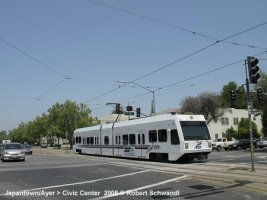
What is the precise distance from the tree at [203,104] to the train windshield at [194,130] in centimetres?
4737

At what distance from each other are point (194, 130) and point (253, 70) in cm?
911

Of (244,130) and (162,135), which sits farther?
(244,130)

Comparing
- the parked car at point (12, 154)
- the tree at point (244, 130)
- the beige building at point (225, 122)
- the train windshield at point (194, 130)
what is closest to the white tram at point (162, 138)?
the train windshield at point (194, 130)

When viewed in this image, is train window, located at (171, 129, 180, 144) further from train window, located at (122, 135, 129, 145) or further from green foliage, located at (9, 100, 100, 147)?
green foliage, located at (9, 100, 100, 147)

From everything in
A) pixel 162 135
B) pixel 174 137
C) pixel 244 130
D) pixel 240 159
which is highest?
pixel 244 130

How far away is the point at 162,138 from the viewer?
29766mm

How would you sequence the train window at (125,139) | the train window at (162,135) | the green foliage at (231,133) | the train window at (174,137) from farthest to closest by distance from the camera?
the green foliage at (231,133) < the train window at (125,139) < the train window at (162,135) < the train window at (174,137)

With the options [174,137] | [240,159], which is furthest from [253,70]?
[240,159]

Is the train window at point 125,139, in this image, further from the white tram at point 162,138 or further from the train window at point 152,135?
the train window at point 152,135

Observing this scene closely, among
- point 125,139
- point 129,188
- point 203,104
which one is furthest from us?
point 203,104

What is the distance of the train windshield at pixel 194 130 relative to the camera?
92.5 feet

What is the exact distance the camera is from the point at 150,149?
3145cm

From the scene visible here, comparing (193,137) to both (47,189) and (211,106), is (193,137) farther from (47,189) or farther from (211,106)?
(211,106)

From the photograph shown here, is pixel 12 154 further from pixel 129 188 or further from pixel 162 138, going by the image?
pixel 129 188
